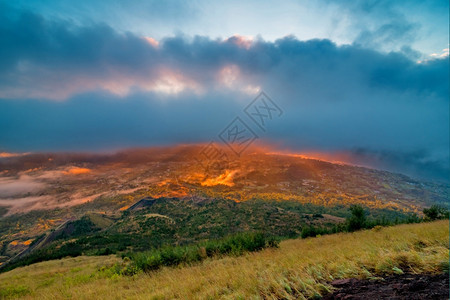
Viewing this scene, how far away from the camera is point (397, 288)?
389 cm

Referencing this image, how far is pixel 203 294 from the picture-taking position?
19.9ft

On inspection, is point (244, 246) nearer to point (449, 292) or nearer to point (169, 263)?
point (169, 263)

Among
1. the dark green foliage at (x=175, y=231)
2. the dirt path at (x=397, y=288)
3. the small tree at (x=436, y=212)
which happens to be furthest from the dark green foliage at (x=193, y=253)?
the small tree at (x=436, y=212)

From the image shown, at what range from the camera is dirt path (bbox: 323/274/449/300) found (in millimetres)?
3452

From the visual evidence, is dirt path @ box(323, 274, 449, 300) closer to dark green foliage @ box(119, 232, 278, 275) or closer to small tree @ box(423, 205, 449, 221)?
dark green foliage @ box(119, 232, 278, 275)

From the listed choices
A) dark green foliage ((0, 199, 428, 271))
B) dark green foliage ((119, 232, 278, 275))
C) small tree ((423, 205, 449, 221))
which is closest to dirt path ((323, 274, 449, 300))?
dark green foliage ((119, 232, 278, 275))

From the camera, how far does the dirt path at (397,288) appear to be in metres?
3.45

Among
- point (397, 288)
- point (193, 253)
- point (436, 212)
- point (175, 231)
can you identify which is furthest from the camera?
point (175, 231)

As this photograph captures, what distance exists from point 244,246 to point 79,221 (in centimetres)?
15256

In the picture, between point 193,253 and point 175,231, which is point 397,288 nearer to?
point 193,253

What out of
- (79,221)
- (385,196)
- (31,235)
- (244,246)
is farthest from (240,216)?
(31,235)

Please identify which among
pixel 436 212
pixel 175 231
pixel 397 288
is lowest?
pixel 175 231

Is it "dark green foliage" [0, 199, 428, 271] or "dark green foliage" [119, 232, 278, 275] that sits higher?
"dark green foliage" [119, 232, 278, 275]

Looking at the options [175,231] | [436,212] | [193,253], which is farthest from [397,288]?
[175,231]
